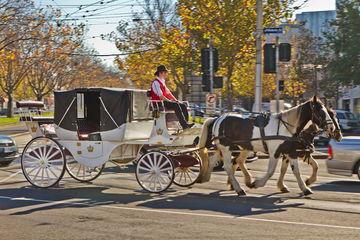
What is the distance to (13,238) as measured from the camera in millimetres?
7570

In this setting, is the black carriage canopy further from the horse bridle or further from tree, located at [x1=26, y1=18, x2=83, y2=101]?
tree, located at [x1=26, y1=18, x2=83, y2=101]

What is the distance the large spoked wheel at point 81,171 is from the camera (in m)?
13.3

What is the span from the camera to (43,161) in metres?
12.5

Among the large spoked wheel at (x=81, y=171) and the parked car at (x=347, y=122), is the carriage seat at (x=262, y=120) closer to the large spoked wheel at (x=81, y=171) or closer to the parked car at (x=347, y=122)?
the large spoked wheel at (x=81, y=171)

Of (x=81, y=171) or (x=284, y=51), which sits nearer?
(x=81, y=171)

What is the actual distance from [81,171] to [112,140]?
7.34 feet

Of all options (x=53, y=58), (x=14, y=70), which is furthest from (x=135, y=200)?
(x=14, y=70)

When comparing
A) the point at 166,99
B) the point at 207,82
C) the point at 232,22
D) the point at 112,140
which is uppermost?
the point at 232,22

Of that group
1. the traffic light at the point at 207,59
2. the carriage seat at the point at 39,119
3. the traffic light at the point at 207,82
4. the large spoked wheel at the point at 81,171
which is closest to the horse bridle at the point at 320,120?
the large spoked wheel at the point at 81,171

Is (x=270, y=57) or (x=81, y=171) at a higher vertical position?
(x=270, y=57)

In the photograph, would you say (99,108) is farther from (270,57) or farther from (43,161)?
(270,57)

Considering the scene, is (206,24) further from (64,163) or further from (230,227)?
(230,227)

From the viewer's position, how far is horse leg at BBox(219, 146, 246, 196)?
36.5 ft

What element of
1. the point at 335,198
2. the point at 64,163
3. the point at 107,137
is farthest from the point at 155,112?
the point at 335,198
